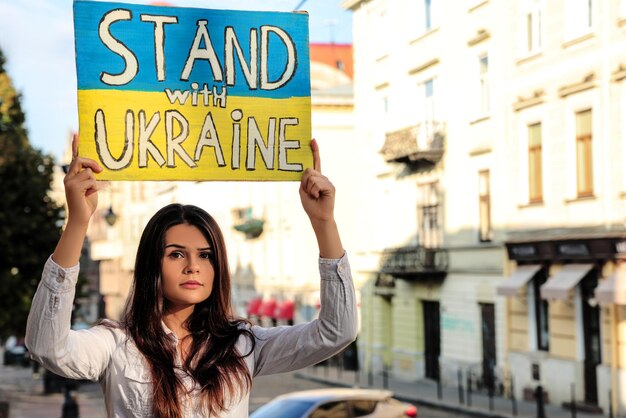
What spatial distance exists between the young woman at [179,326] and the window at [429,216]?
30402mm

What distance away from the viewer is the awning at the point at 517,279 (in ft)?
88.1

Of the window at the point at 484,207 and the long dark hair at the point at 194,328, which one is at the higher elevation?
the window at the point at 484,207

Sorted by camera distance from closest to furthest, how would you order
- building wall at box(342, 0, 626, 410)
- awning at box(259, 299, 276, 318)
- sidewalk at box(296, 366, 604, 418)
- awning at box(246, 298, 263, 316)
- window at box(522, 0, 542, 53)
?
sidewalk at box(296, 366, 604, 418) < building wall at box(342, 0, 626, 410) < window at box(522, 0, 542, 53) < awning at box(259, 299, 276, 318) < awning at box(246, 298, 263, 316)

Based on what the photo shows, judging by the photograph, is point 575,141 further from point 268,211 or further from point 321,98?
point 268,211

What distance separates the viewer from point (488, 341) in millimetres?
29766

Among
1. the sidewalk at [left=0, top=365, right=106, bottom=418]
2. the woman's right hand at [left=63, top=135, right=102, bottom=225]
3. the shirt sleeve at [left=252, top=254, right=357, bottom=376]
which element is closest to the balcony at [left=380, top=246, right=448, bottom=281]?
the sidewalk at [left=0, top=365, right=106, bottom=418]

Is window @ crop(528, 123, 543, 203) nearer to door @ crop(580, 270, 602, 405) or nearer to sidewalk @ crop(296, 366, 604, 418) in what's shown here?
door @ crop(580, 270, 602, 405)

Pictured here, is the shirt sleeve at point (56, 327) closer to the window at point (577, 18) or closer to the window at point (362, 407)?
the window at point (362, 407)

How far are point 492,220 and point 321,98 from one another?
67.6ft

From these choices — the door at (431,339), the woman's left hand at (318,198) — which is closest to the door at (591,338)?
the door at (431,339)

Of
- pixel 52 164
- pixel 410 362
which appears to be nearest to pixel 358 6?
pixel 410 362

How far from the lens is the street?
26.5 m

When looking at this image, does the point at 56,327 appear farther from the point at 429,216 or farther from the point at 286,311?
the point at 286,311

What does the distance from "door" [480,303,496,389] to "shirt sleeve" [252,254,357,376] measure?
84.3ft
